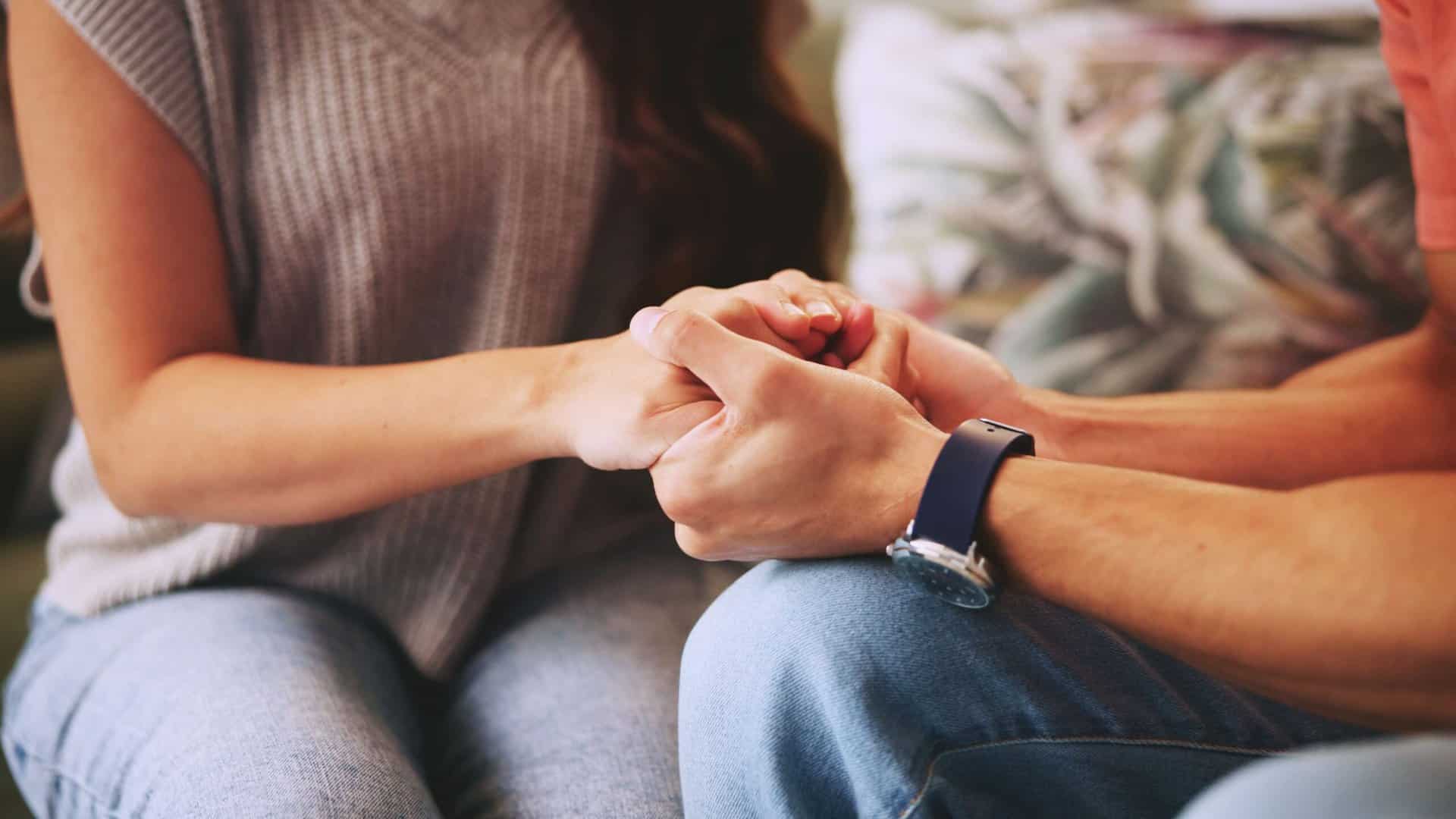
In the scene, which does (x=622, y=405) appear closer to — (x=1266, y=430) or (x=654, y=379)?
(x=654, y=379)

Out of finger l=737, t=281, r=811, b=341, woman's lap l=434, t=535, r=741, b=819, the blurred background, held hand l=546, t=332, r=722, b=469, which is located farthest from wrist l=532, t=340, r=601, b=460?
the blurred background

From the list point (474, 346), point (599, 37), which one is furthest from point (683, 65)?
point (474, 346)

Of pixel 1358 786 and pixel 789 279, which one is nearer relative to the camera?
pixel 1358 786

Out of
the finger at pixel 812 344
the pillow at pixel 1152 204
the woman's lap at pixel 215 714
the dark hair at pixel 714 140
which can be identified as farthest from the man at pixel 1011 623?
the pillow at pixel 1152 204

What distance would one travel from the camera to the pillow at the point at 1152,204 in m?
1.08

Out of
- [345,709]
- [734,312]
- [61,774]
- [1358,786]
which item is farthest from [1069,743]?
[61,774]

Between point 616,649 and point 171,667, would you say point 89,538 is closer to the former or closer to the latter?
point 171,667

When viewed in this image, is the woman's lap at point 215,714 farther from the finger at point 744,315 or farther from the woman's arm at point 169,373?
the finger at point 744,315

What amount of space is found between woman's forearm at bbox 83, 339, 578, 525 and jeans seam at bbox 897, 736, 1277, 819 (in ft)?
0.95

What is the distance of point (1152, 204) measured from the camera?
3.58ft

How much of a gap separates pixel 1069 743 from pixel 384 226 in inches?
23.0

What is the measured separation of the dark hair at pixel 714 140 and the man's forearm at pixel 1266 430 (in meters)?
0.32

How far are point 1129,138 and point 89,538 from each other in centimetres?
103

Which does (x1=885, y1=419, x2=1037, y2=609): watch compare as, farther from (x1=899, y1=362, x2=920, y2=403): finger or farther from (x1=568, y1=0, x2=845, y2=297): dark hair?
(x1=568, y1=0, x2=845, y2=297): dark hair
